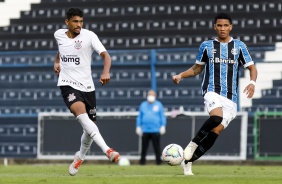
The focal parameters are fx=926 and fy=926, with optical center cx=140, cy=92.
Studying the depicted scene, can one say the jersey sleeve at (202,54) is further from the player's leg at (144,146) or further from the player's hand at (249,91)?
the player's leg at (144,146)

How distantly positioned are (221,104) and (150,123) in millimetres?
9277

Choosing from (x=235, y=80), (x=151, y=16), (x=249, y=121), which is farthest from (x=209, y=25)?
(x=235, y=80)

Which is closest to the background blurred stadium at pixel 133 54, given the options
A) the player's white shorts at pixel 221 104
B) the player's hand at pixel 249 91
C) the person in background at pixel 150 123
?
the person in background at pixel 150 123

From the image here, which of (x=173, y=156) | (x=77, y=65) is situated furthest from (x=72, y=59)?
(x=173, y=156)

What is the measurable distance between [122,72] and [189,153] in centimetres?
1198

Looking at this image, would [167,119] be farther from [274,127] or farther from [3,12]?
[3,12]

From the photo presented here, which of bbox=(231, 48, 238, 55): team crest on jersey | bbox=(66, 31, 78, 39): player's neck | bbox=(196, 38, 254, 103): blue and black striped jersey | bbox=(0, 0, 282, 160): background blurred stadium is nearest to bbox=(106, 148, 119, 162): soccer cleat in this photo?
bbox=(196, 38, 254, 103): blue and black striped jersey

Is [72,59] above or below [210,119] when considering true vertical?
above

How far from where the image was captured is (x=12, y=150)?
77.7 ft

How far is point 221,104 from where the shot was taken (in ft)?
38.2

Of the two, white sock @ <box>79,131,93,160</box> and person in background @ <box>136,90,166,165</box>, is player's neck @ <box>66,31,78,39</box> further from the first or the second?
person in background @ <box>136,90,166,165</box>

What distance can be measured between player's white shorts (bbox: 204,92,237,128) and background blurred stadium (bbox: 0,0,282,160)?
34.3 feet

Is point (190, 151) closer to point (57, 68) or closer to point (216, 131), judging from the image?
point (216, 131)

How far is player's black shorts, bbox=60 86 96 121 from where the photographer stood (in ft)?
37.9
